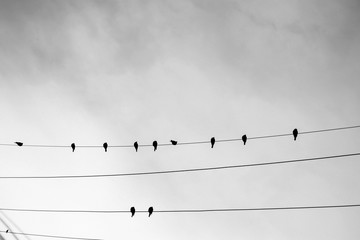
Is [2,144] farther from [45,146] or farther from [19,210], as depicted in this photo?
[19,210]

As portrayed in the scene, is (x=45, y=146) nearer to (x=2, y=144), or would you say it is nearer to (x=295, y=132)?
(x=2, y=144)

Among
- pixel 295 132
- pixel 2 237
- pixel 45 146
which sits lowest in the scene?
pixel 2 237

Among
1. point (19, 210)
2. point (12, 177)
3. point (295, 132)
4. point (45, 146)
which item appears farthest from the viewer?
point (19, 210)

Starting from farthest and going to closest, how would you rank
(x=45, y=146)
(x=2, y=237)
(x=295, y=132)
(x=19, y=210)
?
(x=2, y=237) → (x=19, y=210) → (x=45, y=146) → (x=295, y=132)

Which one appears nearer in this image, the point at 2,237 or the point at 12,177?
the point at 12,177

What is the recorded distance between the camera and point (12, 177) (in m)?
13.4

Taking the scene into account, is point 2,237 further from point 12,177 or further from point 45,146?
point 45,146

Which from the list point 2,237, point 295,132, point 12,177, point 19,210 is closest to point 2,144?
point 12,177

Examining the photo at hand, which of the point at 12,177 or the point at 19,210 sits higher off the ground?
the point at 12,177

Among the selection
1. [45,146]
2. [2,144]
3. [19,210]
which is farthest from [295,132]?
[19,210]

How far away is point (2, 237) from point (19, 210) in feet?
19.0

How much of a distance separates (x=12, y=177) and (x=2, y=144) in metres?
1.95

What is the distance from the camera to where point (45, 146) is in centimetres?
1209

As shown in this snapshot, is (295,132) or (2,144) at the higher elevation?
(2,144)
